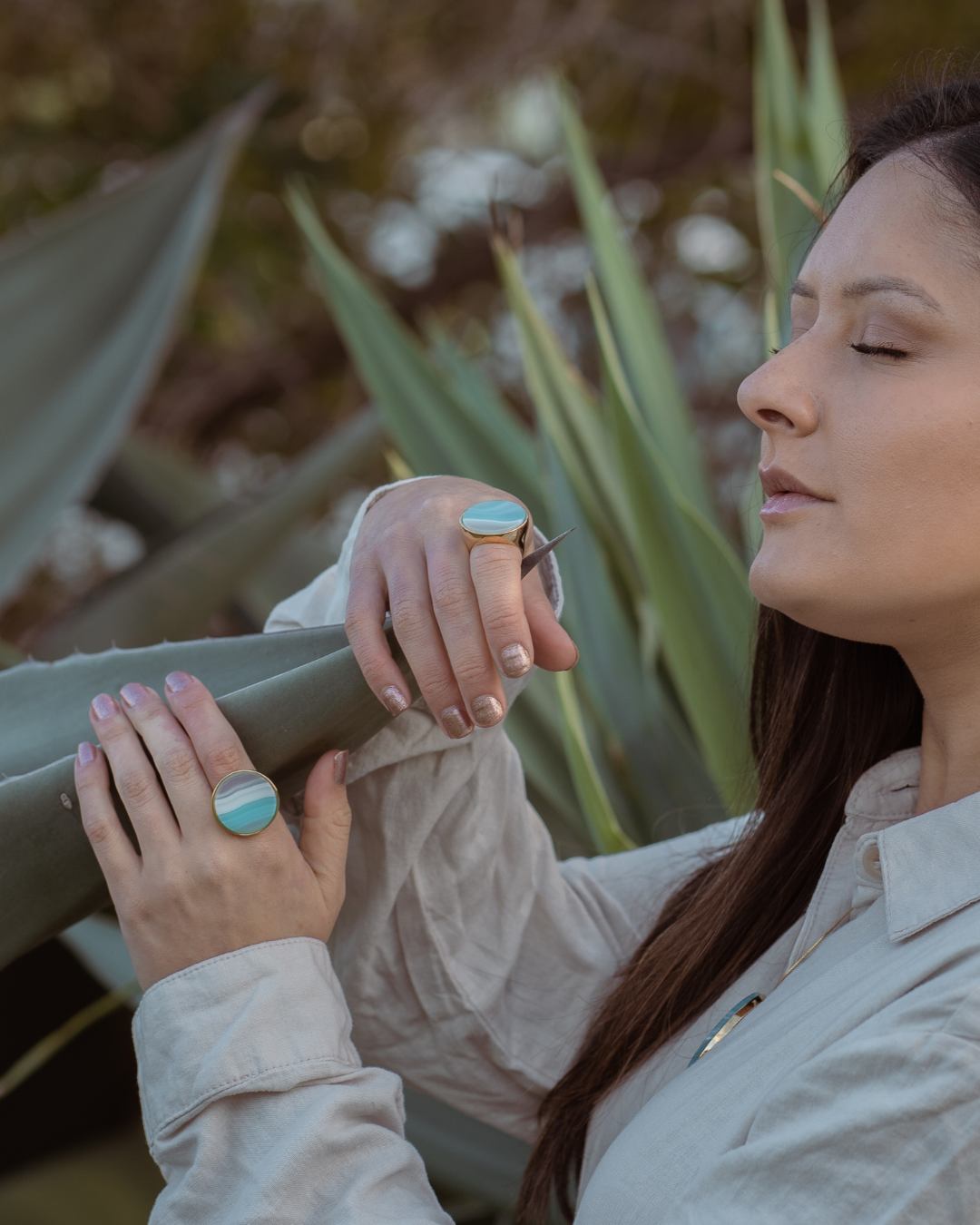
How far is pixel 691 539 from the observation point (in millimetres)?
1147

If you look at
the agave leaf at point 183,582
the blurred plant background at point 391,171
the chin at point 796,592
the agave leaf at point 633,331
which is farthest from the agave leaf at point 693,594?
the blurred plant background at point 391,171

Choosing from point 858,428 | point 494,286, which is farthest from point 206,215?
point 494,286

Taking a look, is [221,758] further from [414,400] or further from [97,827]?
[414,400]

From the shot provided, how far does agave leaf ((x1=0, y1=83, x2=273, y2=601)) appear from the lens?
158 centimetres

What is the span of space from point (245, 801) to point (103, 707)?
9 cm

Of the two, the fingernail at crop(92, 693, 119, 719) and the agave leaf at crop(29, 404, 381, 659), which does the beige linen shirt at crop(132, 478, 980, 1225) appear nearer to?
the fingernail at crop(92, 693, 119, 719)

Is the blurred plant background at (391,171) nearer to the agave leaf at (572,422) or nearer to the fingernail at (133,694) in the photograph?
the agave leaf at (572,422)

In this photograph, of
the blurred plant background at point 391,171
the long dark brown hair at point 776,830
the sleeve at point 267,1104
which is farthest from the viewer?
the blurred plant background at point 391,171

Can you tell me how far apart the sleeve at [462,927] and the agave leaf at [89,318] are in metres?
0.80

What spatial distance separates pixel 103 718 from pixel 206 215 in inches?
41.5

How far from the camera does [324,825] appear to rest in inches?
28.9

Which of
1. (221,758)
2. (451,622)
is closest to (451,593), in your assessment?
(451,622)

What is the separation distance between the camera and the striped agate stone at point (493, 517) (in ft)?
2.23

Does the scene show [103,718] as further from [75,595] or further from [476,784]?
[75,595]
